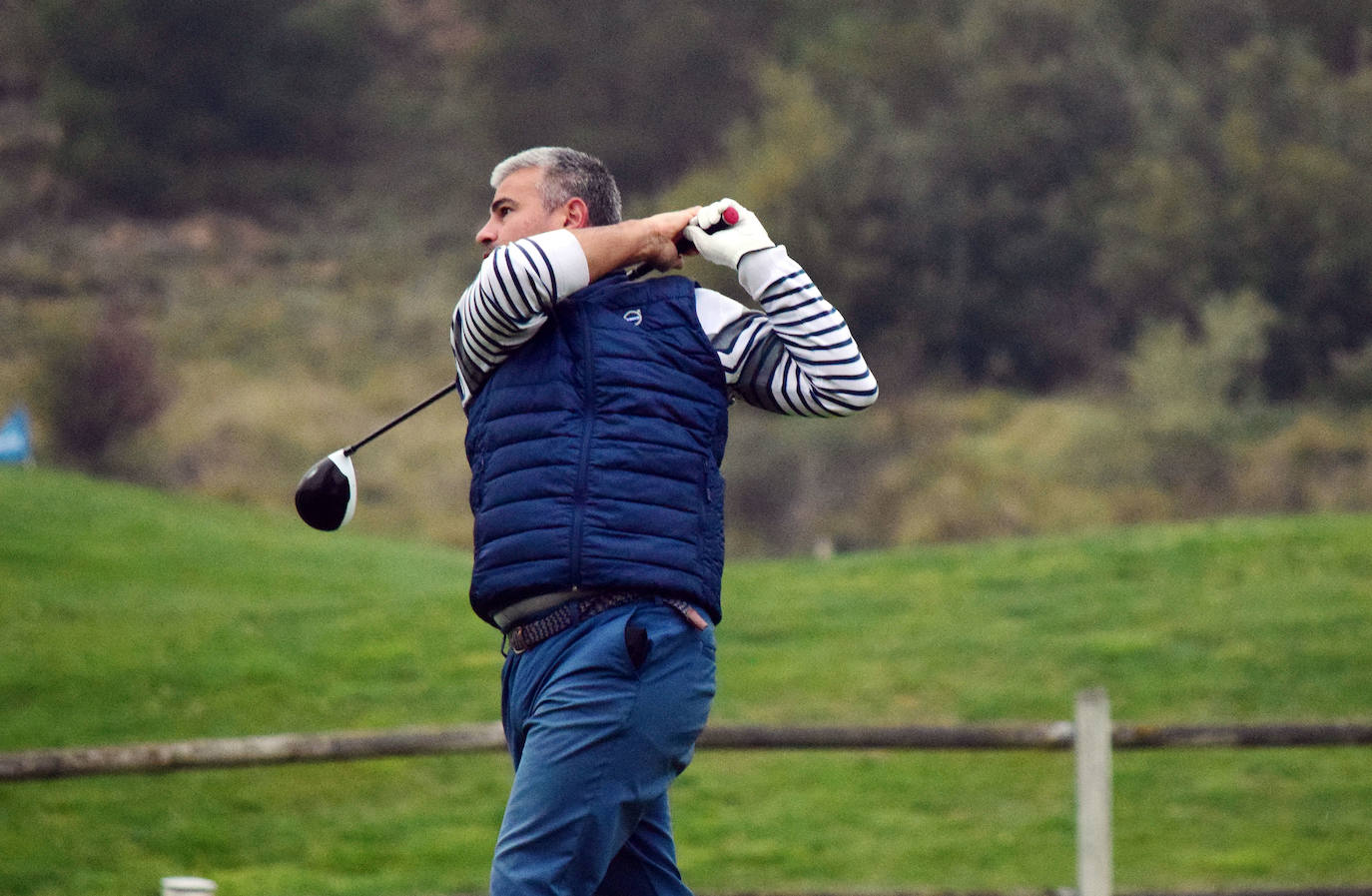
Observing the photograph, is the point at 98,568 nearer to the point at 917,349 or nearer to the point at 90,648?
the point at 90,648

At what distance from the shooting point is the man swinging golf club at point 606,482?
3031 mm

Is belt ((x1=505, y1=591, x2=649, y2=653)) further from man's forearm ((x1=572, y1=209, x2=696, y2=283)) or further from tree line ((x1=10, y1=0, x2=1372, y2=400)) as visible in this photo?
tree line ((x1=10, y1=0, x2=1372, y2=400))

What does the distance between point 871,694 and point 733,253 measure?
694 cm

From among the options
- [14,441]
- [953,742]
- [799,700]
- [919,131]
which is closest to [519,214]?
[953,742]

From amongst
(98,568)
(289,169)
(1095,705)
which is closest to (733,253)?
(1095,705)

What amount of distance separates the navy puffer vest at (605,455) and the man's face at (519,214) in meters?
0.20

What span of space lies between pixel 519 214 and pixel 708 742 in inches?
98.7

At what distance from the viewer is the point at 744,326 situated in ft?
10.7

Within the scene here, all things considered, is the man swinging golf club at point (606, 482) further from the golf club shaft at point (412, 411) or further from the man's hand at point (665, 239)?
the golf club shaft at point (412, 411)

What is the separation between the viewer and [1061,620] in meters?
11.1

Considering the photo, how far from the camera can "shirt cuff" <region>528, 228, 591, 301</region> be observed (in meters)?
3.07

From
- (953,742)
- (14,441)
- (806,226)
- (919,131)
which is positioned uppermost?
(919,131)

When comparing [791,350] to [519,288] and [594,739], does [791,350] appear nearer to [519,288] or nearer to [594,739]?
[519,288]

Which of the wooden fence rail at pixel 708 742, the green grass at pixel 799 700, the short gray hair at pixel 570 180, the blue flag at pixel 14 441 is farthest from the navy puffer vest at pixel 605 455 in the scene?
the blue flag at pixel 14 441
